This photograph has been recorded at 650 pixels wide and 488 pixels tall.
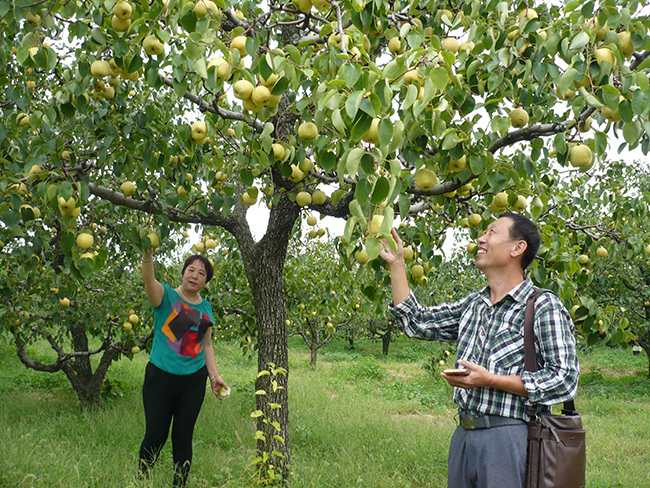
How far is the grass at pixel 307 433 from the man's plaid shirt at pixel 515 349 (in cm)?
180

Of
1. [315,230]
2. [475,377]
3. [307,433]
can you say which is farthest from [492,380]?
[307,433]

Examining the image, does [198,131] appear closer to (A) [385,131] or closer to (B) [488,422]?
(A) [385,131]

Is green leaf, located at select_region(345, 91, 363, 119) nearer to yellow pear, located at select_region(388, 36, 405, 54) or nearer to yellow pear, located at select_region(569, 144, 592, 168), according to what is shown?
yellow pear, located at select_region(388, 36, 405, 54)

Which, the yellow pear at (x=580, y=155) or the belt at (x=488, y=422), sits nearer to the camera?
the belt at (x=488, y=422)

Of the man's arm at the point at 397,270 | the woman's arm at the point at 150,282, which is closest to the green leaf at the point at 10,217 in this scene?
the woman's arm at the point at 150,282

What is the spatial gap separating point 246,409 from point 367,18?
5.69m

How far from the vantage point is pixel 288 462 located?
3719 mm

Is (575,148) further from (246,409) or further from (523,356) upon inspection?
(246,409)

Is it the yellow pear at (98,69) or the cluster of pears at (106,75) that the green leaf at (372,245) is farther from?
the yellow pear at (98,69)

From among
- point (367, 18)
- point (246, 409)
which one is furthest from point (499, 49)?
point (246, 409)

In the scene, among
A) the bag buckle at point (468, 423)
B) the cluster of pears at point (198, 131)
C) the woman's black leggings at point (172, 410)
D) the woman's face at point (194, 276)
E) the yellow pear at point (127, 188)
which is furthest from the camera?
the woman's face at point (194, 276)

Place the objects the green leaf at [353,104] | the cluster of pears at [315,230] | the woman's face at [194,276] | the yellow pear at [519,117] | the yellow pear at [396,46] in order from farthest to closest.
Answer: the cluster of pears at [315,230]
the woman's face at [194,276]
the yellow pear at [519,117]
the yellow pear at [396,46]
the green leaf at [353,104]

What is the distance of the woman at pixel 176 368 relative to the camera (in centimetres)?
288

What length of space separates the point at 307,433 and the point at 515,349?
13.3ft
